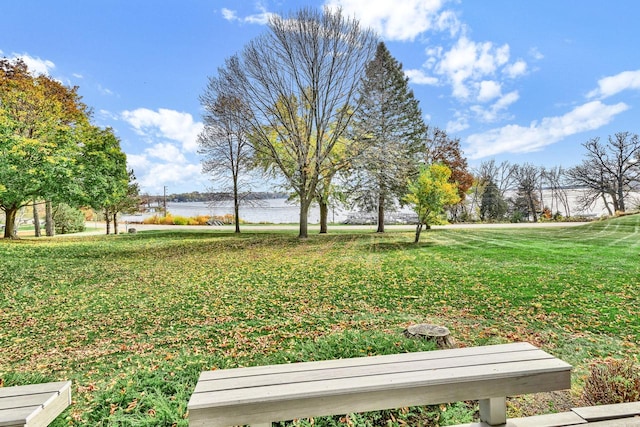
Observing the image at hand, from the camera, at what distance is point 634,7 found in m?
10.9

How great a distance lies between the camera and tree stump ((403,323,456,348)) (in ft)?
10.7

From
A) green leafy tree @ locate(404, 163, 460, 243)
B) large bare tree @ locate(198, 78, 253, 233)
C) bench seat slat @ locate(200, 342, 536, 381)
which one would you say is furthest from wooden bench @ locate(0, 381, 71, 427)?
large bare tree @ locate(198, 78, 253, 233)

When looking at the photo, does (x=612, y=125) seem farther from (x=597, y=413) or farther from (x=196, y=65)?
(x=597, y=413)

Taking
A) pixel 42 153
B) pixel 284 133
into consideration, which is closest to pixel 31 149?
pixel 42 153

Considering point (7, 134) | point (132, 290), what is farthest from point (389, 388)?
point (7, 134)

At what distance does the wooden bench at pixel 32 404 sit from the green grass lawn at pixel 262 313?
0.81 m

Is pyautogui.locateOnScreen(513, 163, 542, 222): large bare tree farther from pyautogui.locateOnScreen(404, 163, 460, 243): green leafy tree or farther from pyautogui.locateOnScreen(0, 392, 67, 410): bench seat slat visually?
pyautogui.locateOnScreen(0, 392, 67, 410): bench seat slat

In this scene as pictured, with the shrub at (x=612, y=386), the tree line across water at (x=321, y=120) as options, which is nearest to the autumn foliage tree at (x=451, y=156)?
the tree line across water at (x=321, y=120)

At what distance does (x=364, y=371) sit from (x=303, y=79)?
13.6 metres

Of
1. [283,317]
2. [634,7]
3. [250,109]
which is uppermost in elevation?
[634,7]

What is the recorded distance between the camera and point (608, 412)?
1.70 meters

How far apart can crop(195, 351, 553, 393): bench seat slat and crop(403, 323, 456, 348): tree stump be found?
1.64m

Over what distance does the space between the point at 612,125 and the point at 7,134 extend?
31860 mm

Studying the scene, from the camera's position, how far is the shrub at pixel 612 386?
2178 millimetres
